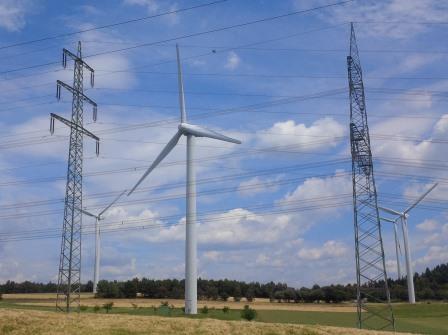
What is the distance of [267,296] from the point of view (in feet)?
631

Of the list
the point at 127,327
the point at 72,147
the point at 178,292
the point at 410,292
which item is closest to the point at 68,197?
the point at 72,147

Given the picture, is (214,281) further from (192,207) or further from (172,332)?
(172,332)

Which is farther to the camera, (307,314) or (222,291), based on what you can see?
(222,291)

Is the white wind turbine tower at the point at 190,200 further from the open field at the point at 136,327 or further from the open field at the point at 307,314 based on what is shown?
the open field at the point at 136,327

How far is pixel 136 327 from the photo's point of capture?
39.7 metres

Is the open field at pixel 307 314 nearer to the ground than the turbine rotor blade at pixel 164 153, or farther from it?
nearer to the ground

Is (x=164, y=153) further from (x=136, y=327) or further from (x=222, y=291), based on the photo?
(x=222, y=291)

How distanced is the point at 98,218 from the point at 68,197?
77.4m

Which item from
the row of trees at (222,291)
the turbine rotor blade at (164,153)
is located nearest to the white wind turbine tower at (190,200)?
the turbine rotor blade at (164,153)

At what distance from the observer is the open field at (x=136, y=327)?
3838 cm

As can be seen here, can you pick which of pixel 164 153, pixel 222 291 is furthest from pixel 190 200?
pixel 222 291

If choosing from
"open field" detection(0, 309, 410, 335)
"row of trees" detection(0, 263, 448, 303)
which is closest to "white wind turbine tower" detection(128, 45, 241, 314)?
"open field" detection(0, 309, 410, 335)

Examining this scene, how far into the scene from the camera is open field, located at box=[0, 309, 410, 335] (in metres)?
38.4

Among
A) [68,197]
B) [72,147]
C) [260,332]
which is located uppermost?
[72,147]
